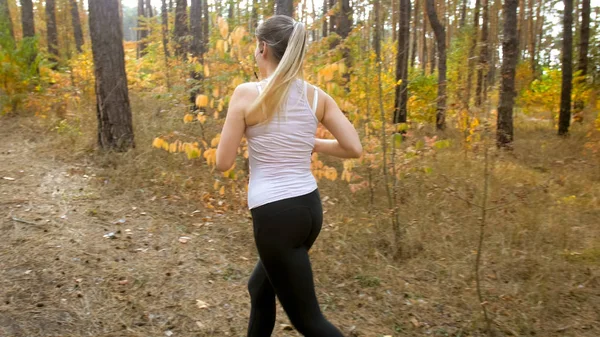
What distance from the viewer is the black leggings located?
1.87 m

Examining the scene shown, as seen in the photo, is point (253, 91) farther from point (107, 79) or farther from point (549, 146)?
point (549, 146)

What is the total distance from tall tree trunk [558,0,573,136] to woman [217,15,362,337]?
11.4m

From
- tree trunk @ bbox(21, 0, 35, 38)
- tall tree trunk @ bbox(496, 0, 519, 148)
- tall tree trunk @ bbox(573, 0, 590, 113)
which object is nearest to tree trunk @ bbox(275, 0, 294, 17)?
tall tree trunk @ bbox(496, 0, 519, 148)

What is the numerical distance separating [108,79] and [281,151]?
5.61 m

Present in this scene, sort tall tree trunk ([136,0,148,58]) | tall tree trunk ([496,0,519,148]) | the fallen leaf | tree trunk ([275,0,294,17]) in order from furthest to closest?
tall tree trunk ([136,0,148,58])
tall tree trunk ([496,0,519,148])
tree trunk ([275,0,294,17])
the fallen leaf

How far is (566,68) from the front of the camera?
11234 mm

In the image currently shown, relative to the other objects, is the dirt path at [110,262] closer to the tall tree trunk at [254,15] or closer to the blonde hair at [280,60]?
the blonde hair at [280,60]

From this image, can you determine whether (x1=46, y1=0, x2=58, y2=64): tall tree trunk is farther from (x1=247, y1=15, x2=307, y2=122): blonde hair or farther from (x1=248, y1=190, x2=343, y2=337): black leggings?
(x1=248, y1=190, x2=343, y2=337): black leggings

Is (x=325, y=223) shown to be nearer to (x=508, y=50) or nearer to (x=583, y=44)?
(x=508, y=50)

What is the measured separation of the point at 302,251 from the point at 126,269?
252 centimetres

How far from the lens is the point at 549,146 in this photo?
1053 cm

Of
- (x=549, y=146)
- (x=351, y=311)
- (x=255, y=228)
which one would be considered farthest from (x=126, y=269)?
(x=549, y=146)

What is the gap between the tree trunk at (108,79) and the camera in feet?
21.8

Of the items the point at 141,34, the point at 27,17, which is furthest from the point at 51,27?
the point at 141,34
